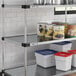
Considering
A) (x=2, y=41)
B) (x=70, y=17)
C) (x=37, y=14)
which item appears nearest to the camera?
(x=2, y=41)

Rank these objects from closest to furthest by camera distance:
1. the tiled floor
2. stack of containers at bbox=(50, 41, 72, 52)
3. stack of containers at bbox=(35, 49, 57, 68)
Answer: the tiled floor
stack of containers at bbox=(35, 49, 57, 68)
stack of containers at bbox=(50, 41, 72, 52)

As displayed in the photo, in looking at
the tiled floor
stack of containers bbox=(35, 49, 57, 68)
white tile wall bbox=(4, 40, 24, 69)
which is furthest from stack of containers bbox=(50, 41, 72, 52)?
white tile wall bbox=(4, 40, 24, 69)

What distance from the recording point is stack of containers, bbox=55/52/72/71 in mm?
2303

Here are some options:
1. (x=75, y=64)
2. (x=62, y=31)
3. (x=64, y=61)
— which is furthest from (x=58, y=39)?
(x=75, y=64)

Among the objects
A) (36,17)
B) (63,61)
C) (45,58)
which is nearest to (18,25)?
(36,17)

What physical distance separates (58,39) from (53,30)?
0.39ft

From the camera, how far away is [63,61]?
2.31 m

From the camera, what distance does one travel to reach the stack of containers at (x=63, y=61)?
7.55 ft

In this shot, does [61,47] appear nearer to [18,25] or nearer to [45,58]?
[45,58]

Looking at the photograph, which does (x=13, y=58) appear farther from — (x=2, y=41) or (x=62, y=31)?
(x=62, y=31)

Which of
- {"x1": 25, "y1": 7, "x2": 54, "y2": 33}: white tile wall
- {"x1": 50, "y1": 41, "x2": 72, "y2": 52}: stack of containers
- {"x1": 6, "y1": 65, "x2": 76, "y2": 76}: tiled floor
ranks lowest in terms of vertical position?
{"x1": 6, "y1": 65, "x2": 76, "y2": 76}: tiled floor

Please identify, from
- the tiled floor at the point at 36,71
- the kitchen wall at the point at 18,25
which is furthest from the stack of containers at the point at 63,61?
the kitchen wall at the point at 18,25

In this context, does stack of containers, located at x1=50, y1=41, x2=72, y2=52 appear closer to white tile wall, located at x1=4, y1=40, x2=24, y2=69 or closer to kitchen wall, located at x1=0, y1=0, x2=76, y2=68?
kitchen wall, located at x1=0, y1=0, x2=76, y2=68

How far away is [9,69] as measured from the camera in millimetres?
2469
